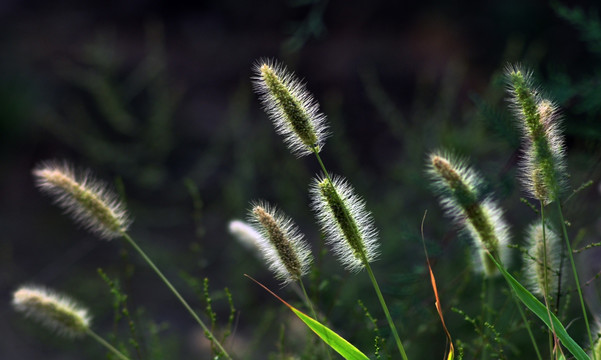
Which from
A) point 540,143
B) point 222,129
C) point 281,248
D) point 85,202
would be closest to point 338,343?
point 281,248

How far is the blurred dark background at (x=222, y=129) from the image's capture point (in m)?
3.70

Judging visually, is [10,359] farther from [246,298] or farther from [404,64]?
[404,64]

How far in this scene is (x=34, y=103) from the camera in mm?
5238

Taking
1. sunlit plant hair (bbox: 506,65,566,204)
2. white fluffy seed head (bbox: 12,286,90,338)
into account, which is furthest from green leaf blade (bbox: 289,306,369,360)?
white fluffy seed head (bbox: 12,286,90,338)

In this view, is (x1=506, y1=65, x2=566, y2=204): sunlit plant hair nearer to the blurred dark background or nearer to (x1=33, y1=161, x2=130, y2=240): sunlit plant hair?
(x1=33, y1=161, x2=130, y2=240): sunlit plant hair

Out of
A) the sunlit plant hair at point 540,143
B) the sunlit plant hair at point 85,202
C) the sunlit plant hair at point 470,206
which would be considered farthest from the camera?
the sunlit plant hair at point 85,202

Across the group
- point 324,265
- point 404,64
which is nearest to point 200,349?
point 324,265

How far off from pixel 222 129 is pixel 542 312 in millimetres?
3819

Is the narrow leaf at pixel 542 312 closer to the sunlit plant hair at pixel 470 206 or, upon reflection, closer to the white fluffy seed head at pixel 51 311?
the sunlit plant hair at pixel 470 206

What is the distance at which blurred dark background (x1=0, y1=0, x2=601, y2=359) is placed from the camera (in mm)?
3697

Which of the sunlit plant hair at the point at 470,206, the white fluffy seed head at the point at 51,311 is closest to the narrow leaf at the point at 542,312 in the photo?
the sunlit plant hair at the point at 470,206

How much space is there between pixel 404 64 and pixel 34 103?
10.2 feet

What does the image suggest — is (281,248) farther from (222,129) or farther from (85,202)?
(222,129)

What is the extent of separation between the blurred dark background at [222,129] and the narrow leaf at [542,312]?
4.24 feet
